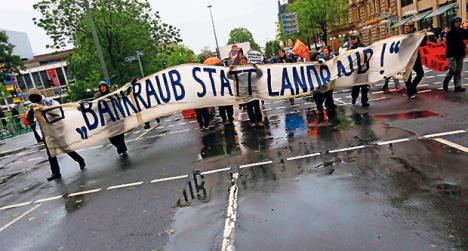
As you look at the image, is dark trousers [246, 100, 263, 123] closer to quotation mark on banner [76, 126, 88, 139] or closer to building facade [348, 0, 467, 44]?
quotation mark on banner [76, 126, 88, 139]

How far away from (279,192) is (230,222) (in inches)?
38.8

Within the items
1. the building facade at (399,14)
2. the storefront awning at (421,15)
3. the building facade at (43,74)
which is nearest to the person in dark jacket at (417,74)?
the building facade at (399,14)

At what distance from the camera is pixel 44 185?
7996 mm

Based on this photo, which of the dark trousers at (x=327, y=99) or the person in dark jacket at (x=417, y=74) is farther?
the dark trousers at (x=327, y=99)

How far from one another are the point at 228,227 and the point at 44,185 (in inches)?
220

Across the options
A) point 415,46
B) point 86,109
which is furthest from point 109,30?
point 415,46

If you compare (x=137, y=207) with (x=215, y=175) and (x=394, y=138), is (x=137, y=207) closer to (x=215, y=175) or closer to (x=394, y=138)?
(x=215, y=175)

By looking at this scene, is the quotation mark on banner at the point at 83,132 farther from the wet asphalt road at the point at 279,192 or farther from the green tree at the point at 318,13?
the green tree at the point at 318,13

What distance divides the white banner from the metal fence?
53.0 feet

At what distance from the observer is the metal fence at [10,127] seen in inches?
864

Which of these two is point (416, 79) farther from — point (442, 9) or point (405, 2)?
point (405, 2)

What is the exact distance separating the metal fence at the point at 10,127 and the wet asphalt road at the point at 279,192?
1476 cm

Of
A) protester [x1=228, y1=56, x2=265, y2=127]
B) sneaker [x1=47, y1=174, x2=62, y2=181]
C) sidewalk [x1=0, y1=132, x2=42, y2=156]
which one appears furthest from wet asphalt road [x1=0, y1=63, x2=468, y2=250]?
sidewalk [x1=0, y1=132, x2=42, y2=156]

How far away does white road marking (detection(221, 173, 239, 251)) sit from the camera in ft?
12.4
